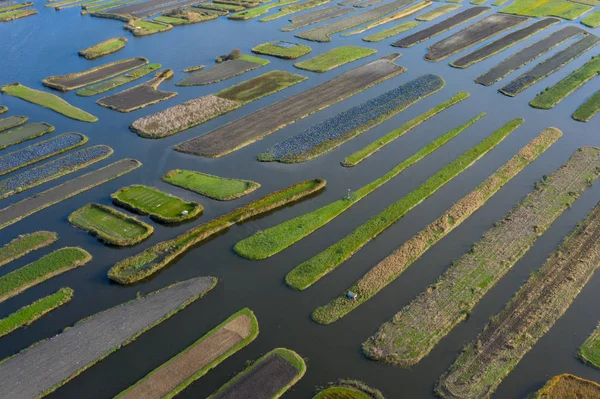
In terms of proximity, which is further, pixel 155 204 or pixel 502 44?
pixel 502 44

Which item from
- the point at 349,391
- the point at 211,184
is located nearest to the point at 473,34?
the point at 211,184

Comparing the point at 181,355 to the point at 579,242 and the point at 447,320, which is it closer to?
the point at 447,320

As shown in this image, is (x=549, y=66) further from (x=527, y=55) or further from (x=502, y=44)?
(x=502, y=44)

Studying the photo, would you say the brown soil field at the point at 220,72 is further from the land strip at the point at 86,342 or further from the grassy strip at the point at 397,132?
the land strip at the point at 86,342

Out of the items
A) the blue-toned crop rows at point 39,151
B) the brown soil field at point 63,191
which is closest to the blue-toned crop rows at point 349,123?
the brown soil field at point 63,191

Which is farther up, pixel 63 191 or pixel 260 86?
pixel 260 86

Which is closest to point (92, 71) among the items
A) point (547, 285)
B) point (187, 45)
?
point (187, 45)
